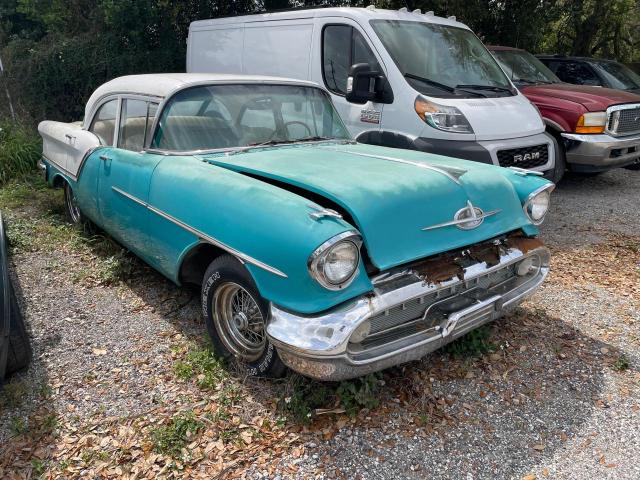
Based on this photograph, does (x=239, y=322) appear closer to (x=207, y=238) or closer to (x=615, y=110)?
(x=207, y=238)

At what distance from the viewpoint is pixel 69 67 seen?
10.8 metres

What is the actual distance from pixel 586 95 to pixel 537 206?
481 centimetres

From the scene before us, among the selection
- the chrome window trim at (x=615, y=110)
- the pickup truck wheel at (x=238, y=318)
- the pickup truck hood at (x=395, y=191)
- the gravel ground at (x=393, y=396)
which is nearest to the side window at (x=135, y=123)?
the pickup truck hood at (x=395, y=191)

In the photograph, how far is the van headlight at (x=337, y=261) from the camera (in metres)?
2.33

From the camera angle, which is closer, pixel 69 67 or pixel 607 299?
pixel 607 299

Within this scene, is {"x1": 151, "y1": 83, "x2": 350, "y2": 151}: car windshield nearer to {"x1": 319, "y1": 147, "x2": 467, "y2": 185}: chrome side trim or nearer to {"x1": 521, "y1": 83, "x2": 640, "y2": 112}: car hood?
{"x1": 319, "y1": 147, "x2": 467, "y2": 185}: chrome side trim

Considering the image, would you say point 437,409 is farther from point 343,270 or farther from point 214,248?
point 214,248

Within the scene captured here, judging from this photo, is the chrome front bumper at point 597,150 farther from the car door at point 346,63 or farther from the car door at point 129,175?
the car door at point 129,175

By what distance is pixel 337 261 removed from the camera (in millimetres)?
2389

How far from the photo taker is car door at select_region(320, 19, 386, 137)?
556cm

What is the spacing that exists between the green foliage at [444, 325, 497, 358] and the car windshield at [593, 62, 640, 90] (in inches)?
300

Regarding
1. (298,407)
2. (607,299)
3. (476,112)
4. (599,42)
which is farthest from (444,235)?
(599,42)

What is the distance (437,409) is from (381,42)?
4.03 m

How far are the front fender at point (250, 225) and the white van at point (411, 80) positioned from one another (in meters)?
2.49
